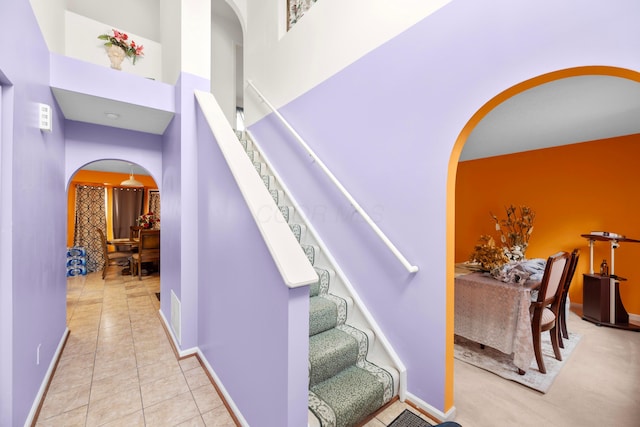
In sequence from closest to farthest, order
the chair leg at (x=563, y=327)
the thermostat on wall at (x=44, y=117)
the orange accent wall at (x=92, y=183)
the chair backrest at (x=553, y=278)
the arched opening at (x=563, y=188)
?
the thermostat on wall at (x=44, y=117)
the chair backrest at (x=553, y=278)
the chair leg at (x=563, y=327)
the arched opening at (x=563, y=188)
the orange accent wall at (x=92, y=183)

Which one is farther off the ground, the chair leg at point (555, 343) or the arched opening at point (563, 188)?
the arched opening at point (563, 188)

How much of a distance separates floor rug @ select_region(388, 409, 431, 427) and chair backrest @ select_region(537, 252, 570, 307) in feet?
4.68

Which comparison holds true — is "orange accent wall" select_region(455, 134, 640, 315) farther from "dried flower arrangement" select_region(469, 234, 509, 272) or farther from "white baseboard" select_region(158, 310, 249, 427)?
"white baseboard" select_region(158, 310, 249, 427)

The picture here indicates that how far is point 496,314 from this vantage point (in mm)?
2283

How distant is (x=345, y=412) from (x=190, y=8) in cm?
353

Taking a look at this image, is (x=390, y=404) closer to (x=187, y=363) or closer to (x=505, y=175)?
(x=187, y=363)

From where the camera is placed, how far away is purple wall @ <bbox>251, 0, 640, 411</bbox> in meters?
1.25

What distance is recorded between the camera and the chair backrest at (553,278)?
2094 mm

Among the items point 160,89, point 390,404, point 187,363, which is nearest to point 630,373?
point 390,404

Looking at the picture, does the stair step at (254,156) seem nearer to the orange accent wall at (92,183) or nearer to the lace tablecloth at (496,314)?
the lace tablecloth at (496,314)

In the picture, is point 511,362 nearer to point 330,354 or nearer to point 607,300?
point 330,354

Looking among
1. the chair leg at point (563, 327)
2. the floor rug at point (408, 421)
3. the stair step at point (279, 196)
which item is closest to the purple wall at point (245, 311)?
the floor rug at point (408, 421)

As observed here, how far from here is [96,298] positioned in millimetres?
4164

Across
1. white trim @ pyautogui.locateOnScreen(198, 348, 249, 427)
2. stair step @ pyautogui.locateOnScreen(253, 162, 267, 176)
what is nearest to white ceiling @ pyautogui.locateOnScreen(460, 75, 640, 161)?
stair step @ pyautogui.locateOnScreen(253, 162, 267, 176)
